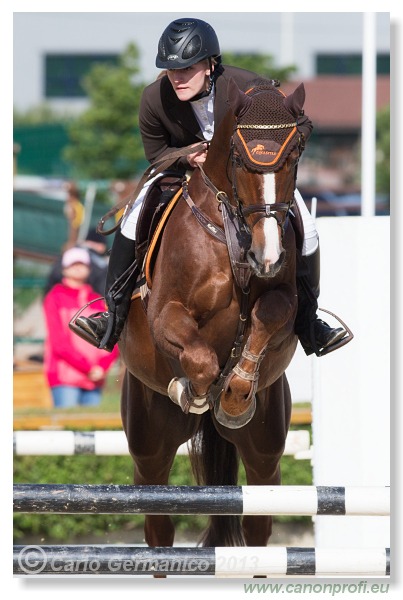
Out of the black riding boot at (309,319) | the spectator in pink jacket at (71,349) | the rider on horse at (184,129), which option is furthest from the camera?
the spectator in pink jacket at (71,349)

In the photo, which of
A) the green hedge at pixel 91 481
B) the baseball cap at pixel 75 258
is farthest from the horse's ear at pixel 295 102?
the baseball cap at pixel 75 258

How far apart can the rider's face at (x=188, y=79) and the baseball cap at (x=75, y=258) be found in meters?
4.21

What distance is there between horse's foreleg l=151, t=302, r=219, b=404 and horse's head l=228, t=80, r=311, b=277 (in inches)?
17.0

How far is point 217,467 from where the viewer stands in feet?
16.8

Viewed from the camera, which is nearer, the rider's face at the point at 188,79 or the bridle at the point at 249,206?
the bridle at the point at 249,206

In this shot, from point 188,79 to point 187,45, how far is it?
0.14 metres

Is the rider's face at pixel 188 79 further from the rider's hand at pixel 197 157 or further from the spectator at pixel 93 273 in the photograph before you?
the spectator at pixel 93 273

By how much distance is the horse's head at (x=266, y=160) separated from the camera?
3.72m

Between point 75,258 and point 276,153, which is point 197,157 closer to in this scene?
point 276,153

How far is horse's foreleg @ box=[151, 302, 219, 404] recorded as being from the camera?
3.91 metres

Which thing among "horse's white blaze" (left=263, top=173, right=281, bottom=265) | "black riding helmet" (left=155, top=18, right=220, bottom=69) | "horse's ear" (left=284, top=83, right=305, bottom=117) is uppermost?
"black riding helmet" (left=155, top=18, right=220, bottom=69)

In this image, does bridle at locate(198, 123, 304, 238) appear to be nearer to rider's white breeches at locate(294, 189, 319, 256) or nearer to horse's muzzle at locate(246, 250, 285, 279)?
horse's muzzle at locate(246, 250, 285, 279)

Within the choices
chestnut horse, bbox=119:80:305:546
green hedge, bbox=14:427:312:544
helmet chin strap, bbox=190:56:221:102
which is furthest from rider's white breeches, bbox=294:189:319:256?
green hedge, bbox=14:427:312:544

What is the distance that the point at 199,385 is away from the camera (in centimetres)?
394
